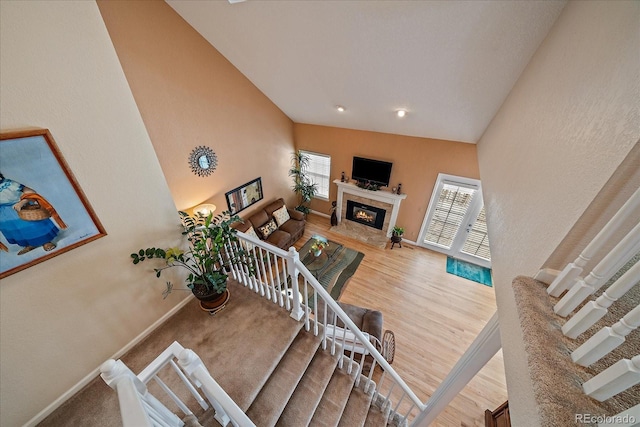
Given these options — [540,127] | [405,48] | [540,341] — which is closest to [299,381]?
[540,341]

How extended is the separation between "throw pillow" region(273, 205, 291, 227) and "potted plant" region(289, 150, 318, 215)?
1.83 ft

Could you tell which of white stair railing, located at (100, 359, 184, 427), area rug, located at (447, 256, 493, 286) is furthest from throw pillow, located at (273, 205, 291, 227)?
white stair railing, located at (100, 359, 184, 427)

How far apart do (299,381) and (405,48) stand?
342 centimetres

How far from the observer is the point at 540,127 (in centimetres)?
135

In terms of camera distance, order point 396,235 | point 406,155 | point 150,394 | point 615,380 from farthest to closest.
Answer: point 396,235, point 406,155, point 150,394, point 615,380

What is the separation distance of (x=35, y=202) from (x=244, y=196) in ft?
11.0

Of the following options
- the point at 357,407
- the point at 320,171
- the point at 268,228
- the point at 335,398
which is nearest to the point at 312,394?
the point at 335,398

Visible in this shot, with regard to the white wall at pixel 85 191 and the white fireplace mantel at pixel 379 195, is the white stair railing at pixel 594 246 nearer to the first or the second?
the white wall at pixel 85 191

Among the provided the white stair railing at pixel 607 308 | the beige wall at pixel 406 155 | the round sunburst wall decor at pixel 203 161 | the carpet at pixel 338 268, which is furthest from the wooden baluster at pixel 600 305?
the round sunburst wall decor at pixel 203 161

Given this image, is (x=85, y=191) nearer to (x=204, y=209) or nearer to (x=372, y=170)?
(x=204, y=209)

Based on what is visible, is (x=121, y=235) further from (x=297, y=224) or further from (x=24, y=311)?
(x=297, y=224)

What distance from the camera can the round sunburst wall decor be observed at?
345cm

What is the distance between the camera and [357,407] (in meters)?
2.12

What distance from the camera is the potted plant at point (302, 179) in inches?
227
